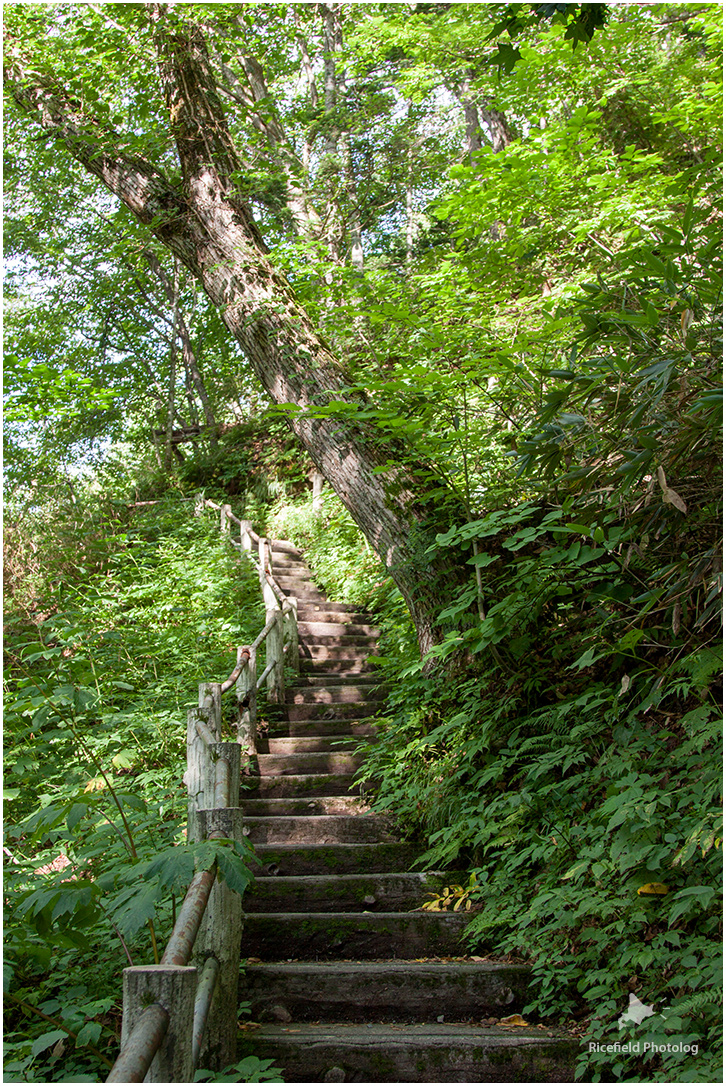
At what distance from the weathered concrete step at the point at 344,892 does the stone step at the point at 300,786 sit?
120 cm

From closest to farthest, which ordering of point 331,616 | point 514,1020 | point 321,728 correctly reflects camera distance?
point 514,1020 → point 321,728 → point 331,616

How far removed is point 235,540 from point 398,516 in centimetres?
724

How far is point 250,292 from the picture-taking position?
5.58 metres

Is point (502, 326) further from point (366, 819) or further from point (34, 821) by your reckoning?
point (34, 821)

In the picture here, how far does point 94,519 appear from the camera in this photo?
12422 millimetres

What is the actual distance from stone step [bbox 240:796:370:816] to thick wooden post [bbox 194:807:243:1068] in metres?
2.35

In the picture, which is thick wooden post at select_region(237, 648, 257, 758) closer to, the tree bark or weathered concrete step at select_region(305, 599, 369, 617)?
weathered concrete step at select_region(305, 599, 369, 617)

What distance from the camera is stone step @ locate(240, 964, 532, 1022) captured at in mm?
3264

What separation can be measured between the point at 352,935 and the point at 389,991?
21.0 inches

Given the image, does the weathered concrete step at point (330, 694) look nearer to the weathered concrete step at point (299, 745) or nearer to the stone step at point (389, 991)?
the weathered concrete step at point (299, 745)

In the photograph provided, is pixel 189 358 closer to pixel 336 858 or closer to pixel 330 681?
pixel 330 681

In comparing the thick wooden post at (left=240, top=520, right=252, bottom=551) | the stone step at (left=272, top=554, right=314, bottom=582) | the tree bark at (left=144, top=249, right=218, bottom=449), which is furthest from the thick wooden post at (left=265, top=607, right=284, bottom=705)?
the tree bark at (left=144, top=249, right=218, bottom=449)

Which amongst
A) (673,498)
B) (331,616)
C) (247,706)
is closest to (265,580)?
(331,616)

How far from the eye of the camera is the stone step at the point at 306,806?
5129mm
